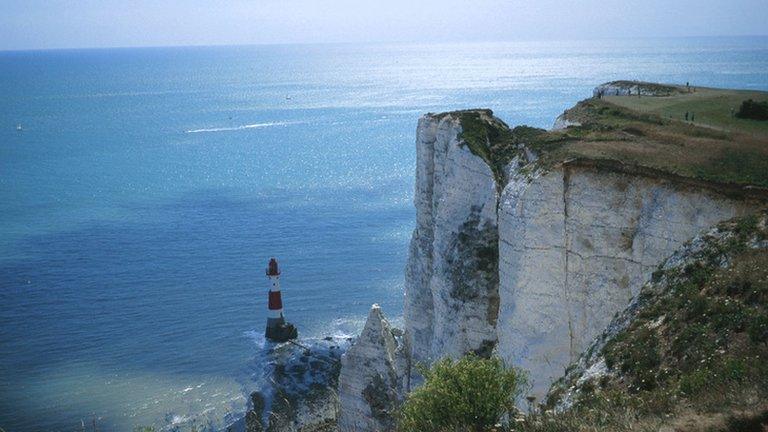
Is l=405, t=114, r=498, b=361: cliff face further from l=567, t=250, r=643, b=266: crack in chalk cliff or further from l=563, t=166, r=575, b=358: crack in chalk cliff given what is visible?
l=567, t=250, r=643, b=266: crack in chalk cliff

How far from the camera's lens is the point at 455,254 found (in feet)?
96.2

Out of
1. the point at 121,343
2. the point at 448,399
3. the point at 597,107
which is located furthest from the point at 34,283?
the point at 448,399

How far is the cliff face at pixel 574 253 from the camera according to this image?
76.2ft

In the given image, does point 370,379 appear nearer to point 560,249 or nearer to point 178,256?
point 560,249

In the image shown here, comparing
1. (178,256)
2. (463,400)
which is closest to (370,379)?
(463,400)

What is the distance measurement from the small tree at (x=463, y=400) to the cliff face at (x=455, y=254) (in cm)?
1126

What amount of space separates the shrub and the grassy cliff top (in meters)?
0.60

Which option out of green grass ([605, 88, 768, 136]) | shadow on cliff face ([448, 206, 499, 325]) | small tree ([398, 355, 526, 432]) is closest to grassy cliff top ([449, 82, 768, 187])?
green grass ([605, 88, 768, 136])

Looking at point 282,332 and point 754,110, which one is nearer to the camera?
point 754,110

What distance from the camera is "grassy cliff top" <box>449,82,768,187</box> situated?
24172 millimetres

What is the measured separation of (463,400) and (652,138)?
1569 centimetres

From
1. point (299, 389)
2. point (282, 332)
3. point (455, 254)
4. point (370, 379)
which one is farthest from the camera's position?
point (282, 332)

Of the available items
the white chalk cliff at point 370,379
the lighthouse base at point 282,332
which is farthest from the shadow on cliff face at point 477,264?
the lighthouse base at point 282,332

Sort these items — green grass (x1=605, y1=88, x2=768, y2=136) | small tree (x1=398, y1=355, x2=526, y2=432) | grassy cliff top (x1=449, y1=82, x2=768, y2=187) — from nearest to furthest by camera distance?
small tree (x1=398, y1=355, x2=526, y2=432) → grassy cliff top (x1=449, y1=82, x2=768, y2=187) → green grass (x1=605, y1=88, x2=768, y2=136)
